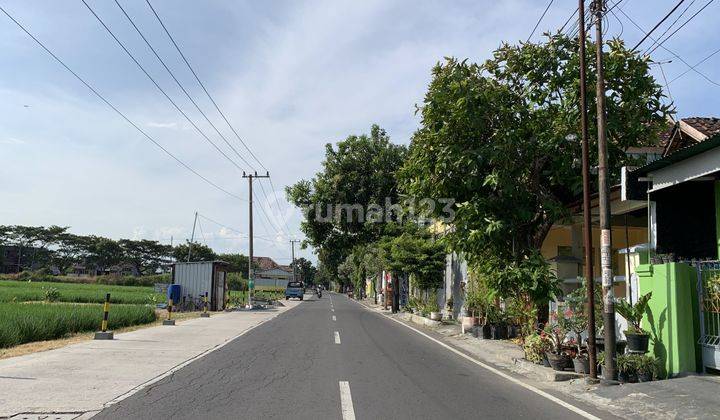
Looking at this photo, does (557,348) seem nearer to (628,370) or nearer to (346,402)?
(628,370)

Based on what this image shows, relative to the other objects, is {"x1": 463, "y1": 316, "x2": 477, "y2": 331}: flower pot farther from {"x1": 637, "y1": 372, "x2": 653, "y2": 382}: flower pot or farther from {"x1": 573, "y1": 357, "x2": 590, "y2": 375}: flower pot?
{"x1": 637, "y1": 372, "x2": 653, "y2": 382}: flower pot

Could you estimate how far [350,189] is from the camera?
109 feet

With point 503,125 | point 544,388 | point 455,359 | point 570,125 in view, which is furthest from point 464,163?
point 544,388

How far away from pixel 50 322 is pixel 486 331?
12.9 metres

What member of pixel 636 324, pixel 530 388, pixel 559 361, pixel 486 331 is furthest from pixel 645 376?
pixel 486 331

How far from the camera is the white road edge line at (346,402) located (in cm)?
696

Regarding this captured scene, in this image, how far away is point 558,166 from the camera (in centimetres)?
1359

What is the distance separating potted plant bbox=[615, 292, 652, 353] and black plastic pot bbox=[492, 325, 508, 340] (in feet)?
23.2

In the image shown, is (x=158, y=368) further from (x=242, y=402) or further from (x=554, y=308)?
(x=554, y=308)

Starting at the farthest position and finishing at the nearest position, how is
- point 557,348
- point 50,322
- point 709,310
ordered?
point 50,322 < point 557,348 < point 709,310

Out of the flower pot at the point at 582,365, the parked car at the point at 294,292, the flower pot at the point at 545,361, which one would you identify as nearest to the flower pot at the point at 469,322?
the flower pot at the point at 545,361

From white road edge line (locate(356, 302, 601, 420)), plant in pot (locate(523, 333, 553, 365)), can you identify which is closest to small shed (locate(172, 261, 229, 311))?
white road edge line (locate(356, 302, 601, 420))

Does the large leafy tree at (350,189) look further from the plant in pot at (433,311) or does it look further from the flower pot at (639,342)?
the flower pot at (639,342)

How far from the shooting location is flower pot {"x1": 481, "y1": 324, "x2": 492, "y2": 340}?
17422mm
